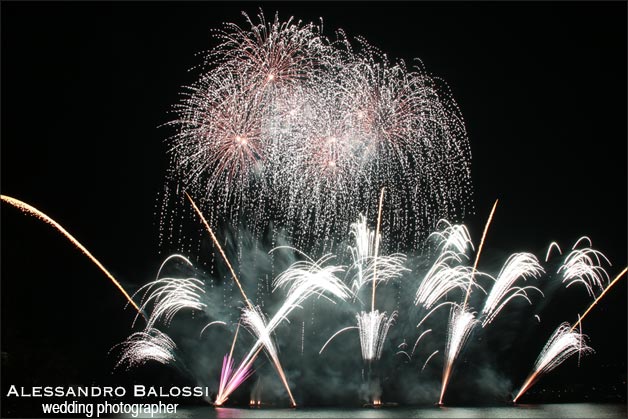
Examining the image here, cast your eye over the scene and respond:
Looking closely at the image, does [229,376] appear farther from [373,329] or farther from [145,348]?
[373,329]

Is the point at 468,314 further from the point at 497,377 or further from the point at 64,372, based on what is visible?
the point at 64,372

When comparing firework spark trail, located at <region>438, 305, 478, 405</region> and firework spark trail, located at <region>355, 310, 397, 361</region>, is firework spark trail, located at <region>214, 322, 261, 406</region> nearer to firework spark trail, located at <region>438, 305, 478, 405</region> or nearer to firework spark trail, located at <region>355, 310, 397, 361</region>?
firework spark trail, located at <region>355, 310, 397, 361</region>

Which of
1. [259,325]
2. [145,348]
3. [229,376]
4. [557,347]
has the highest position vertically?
[145,348]

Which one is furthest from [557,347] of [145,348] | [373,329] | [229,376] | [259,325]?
[145,348]

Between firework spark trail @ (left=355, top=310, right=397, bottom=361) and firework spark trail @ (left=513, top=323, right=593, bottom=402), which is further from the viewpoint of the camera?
firework spark trail @ (left=513, top=323, right=593, bottom=402)

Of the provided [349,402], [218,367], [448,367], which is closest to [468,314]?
[448,367]

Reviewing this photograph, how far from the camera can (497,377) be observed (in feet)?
136

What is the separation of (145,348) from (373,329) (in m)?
14.9

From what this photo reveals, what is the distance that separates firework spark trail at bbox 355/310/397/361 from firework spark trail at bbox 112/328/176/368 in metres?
12.7

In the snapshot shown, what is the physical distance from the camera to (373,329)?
32.5m

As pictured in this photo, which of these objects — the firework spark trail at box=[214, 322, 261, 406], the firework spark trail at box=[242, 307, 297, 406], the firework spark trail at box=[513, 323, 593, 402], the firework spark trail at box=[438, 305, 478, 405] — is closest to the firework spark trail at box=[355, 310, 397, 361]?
the firework spark trail at box=[438, 305, 478, 405]

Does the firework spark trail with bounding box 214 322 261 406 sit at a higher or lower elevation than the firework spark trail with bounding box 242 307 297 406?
lower

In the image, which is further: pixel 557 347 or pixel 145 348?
pixel 557 347

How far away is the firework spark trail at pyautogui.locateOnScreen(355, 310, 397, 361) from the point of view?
32.5 m
